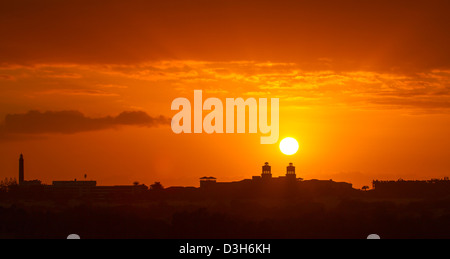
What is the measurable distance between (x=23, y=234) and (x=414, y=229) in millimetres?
68047

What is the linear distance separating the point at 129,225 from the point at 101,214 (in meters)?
14.5

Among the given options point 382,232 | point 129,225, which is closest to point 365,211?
point 382,232

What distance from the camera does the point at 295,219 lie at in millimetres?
174875

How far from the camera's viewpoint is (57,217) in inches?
7323

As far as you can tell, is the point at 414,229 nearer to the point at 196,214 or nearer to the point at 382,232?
the point at 382,232
